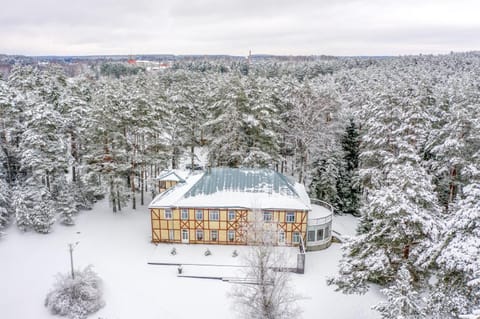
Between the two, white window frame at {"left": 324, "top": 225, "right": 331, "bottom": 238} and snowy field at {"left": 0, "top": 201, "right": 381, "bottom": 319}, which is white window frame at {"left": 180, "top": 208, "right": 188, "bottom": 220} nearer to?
snowy field at {"left": 0, "top": 201, "right": 381, "bottom": 319}

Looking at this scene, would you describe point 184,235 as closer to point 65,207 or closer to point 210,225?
point 210,225

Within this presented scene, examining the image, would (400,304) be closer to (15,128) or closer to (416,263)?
(416,263)

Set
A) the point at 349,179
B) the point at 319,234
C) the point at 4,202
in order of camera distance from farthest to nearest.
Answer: the point at 349,179 → the point at 4,202 → the point at 319,234

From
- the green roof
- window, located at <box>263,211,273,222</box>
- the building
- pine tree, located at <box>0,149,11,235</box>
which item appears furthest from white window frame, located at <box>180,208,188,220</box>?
pine tree, located at <box>0,149,11,235</box>

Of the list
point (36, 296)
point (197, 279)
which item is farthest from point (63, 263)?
point (197, 279)

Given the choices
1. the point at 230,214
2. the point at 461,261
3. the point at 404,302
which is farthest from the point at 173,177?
the point at 461,261

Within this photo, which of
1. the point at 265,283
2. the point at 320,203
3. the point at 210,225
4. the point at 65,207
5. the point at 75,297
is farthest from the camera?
the point at 320,203
